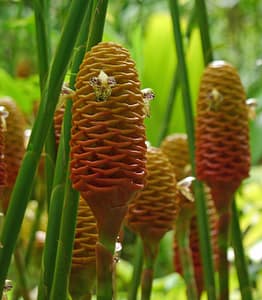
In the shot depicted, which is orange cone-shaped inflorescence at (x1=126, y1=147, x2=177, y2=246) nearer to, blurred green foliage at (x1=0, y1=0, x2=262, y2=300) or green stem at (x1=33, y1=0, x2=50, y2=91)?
green stem at (x1=33, y1=0, x2=50, y2=91)

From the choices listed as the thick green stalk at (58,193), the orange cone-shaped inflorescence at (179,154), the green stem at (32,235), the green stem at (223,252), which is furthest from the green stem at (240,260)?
the green stem at (32,235)

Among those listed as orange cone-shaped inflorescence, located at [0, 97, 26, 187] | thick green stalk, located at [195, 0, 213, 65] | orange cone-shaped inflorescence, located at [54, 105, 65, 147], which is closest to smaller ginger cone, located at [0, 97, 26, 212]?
orange cone-shaped inflorescence, located at [0, 97, 26, 187]

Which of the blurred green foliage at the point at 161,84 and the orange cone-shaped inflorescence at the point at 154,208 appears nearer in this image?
the orange cone-shaped inflorescence at the point at 154,208

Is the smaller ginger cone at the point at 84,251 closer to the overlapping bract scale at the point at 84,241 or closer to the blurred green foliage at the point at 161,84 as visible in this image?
the overlapping bract scale at the point at 84,241

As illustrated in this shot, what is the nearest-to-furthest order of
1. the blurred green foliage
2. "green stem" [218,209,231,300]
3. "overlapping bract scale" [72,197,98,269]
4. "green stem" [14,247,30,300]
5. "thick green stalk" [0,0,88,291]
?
1. "thick green stalk" [0,0,88,291]
2. "overlapping bract scale" [72,197,98,269]
3. "green stem" [218,209,231,300]
4. "green stem" [14,247,30,300]
5. the blurred green foliage

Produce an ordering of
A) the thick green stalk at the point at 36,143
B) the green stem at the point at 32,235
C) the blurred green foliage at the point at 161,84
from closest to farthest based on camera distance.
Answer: the thick green stalk at the point at 36,143 < the green stem at the point at 32,235 < the blurred green foliage at the point at 161,84

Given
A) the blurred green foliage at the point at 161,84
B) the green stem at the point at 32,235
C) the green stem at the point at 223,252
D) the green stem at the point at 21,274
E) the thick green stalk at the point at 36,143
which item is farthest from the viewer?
the blurred green foliage at the point at 161,84

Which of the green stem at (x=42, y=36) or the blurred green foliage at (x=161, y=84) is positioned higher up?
the blurred green foliage at (x=161, y=84)

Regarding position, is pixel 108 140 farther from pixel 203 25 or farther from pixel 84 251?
pixel 203 25
